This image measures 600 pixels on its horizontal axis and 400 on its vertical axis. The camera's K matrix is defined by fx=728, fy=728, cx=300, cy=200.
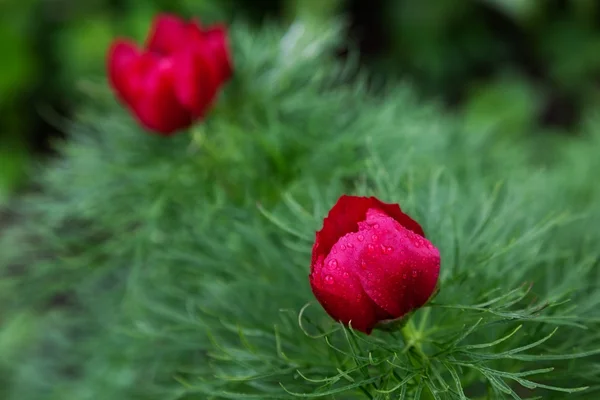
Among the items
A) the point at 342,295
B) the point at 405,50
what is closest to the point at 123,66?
the point at 342,295

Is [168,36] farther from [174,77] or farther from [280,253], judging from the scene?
[280,253]

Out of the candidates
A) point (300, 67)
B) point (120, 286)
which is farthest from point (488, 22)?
point (120, 286)

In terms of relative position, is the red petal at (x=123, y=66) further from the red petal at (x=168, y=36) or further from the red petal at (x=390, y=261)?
the red petal at (x=390, y=261)

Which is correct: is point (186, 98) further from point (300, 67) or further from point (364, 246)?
point (364, 246)

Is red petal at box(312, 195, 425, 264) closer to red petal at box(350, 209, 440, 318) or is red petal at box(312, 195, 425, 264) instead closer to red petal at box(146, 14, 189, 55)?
red petal at box(350, 209, 440, 318)

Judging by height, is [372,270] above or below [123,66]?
above

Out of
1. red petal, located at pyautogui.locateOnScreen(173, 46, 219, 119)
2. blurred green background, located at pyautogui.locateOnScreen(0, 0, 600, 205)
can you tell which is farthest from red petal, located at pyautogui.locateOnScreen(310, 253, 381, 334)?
blurred green background, located at pyautogui.locateOnScreen(0, 0, 600, 205)

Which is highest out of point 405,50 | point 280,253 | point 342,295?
point 342,295
